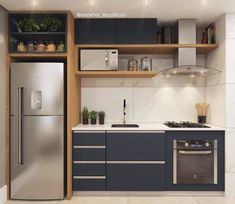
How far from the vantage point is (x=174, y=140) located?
342 cm

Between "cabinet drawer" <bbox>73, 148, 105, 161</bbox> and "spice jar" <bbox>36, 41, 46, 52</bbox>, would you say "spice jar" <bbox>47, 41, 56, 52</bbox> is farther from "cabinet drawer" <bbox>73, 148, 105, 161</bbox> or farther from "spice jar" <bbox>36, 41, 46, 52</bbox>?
"cabinet drawer" <bbox>73, 148, 105, 161</bbox>

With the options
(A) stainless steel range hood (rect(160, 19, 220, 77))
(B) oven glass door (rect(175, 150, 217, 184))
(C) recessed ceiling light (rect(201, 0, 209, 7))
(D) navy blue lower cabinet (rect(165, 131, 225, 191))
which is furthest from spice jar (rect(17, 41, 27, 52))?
(B) oven glass door (rect(175, 150, 217, 184))

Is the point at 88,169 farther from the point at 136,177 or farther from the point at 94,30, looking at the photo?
the point at 94,30

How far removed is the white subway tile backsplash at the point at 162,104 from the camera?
4129mm

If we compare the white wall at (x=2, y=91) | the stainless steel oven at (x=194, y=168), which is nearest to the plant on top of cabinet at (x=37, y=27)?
the white wall at (x=2, y=91)

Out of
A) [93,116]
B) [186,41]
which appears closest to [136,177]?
→ [93,116]

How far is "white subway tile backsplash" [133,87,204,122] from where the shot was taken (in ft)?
13.5

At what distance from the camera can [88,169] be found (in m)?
3.42

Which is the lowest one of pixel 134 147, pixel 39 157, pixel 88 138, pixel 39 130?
pixel 39 157

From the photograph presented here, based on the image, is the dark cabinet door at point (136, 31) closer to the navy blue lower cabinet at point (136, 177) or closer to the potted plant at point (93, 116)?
the potted plant at point (93, 116)

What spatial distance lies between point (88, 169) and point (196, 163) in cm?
145

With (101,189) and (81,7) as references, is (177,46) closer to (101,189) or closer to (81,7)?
(81,7)

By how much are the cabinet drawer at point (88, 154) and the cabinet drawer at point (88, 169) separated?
0.26ft

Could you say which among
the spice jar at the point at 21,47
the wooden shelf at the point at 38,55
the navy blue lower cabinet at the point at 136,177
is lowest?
the navy blue lower cabinet at the point at 136,177
